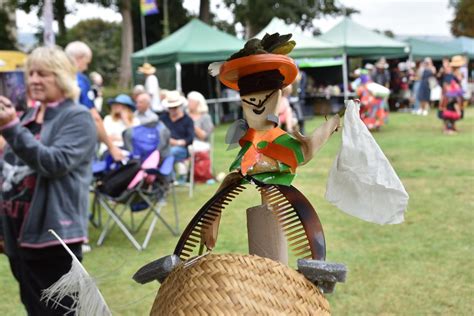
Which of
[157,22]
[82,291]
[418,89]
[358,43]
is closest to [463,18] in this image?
[157,22]

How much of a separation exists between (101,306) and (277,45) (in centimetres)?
93

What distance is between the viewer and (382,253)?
203 inches

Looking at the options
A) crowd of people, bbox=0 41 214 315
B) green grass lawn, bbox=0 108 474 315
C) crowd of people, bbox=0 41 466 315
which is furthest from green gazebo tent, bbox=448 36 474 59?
crowd of people, bbox=0 41 214 315

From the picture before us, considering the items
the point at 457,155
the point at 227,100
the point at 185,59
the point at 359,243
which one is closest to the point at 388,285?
the point at 359,243

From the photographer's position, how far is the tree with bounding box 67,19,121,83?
3401cm

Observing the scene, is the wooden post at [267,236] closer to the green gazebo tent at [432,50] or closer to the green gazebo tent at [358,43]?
the green gazebo tent at [358,43]

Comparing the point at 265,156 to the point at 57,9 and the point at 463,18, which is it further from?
the point at 463,18

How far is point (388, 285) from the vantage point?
A: 4.38 metres

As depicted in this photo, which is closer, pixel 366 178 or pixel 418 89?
pixel 366 178

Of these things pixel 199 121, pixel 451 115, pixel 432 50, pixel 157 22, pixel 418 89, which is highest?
pixel 157 22

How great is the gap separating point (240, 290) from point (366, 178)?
449 mm

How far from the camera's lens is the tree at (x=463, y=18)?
153 ft

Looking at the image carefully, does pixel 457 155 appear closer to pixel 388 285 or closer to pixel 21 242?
pixel 388 285

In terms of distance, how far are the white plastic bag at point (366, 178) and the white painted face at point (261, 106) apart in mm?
254
